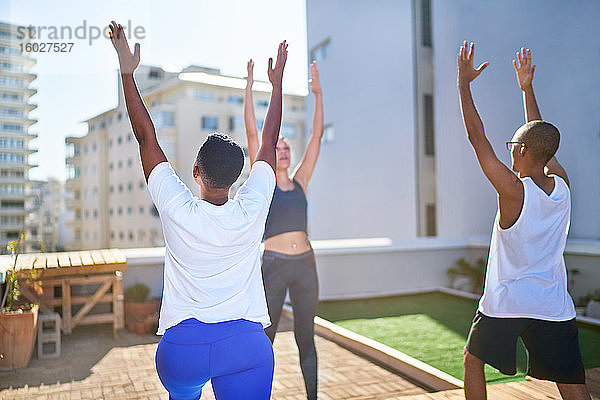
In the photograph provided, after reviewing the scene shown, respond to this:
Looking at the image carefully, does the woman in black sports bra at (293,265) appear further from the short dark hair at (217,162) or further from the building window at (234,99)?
the building window at (234,99)

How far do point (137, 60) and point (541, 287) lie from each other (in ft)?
5.94

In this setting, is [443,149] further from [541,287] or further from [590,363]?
[541,287]

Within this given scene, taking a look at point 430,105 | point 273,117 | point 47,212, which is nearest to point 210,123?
point 430,105

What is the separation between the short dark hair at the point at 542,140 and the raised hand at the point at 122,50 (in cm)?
159

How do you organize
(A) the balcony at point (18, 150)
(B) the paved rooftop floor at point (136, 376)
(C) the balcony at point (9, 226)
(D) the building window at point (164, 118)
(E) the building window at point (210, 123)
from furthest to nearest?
(C) the balcony at point (9, 226) → (A) the balcony at point (18, 150) → (E) the building window at point (210, 123) → (D) the building window at point (164, 118) → (B) the paved rooftop floor at point (136, 376)

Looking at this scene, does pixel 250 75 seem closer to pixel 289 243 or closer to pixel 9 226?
pixel 289 243

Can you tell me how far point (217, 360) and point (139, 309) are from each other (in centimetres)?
426

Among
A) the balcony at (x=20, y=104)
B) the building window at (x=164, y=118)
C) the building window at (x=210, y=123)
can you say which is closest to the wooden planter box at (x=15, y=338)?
the building window at (x=164, y=118)

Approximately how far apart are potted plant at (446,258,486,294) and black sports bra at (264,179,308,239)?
464cm

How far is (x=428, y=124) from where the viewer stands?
10000 millimetres

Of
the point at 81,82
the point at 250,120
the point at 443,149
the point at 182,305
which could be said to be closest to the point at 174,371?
the point at 182,305

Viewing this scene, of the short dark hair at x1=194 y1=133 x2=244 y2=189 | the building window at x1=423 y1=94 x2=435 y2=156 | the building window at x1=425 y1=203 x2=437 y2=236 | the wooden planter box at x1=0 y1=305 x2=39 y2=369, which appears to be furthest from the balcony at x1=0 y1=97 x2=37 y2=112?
the short dark hair at x1=194 y1=133 x2=244 y2=189

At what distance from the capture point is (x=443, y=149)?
9125 millimetres

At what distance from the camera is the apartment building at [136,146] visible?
112 ft
